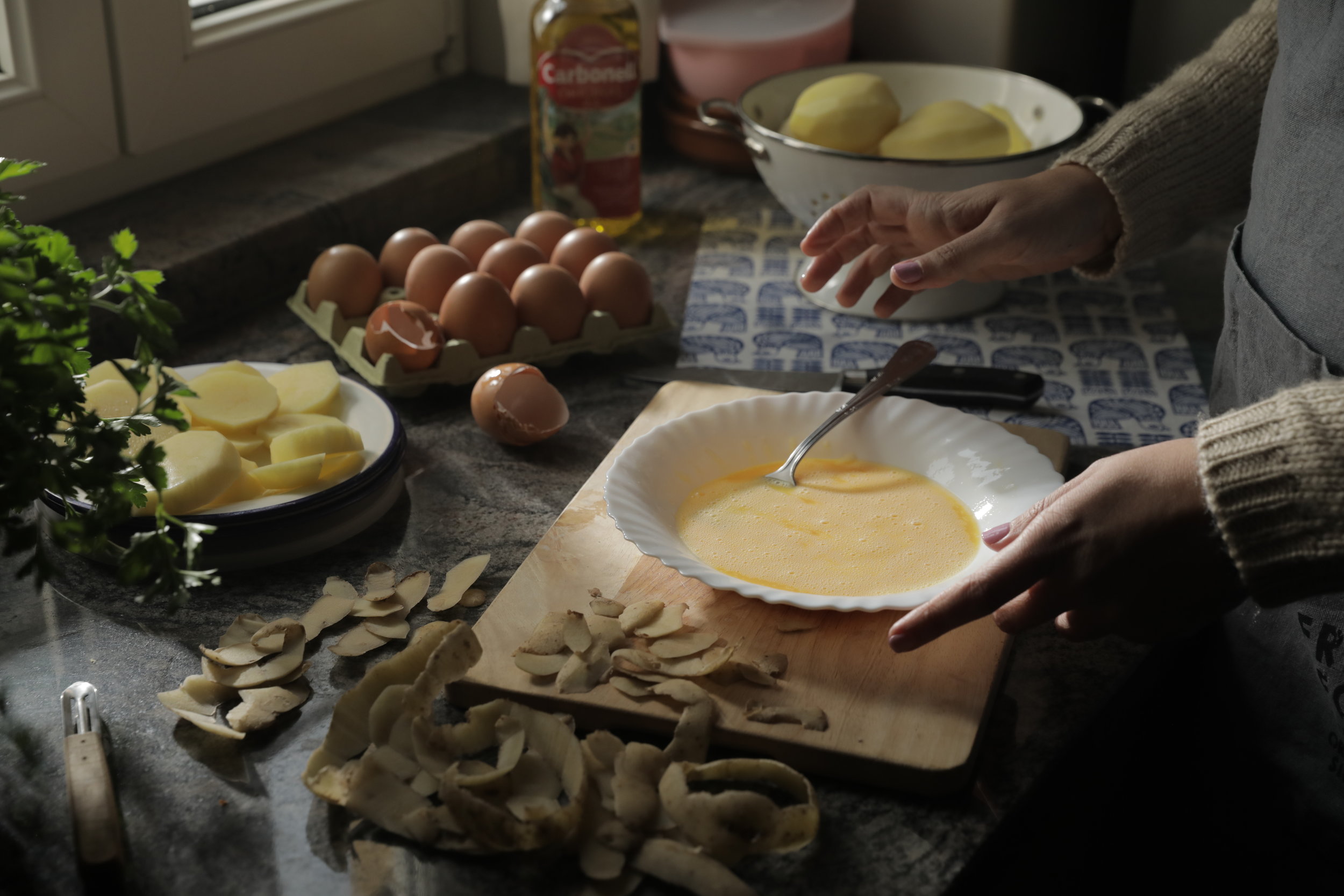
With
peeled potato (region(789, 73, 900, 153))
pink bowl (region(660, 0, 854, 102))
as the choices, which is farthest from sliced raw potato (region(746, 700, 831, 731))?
pink bowl (region(660, 0, 854, 102))

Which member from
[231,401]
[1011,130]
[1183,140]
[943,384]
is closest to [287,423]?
[231,401]

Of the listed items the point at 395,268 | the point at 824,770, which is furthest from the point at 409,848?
the point at 395,268

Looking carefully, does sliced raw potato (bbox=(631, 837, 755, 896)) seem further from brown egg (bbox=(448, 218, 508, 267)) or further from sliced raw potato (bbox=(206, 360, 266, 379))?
brown egg (bbox=(448, 218, 508, 267))

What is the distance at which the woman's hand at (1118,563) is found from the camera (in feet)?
2.16

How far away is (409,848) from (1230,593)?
0.49 metres

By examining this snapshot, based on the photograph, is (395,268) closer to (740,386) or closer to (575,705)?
(740,386)

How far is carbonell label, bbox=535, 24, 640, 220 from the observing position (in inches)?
53.6

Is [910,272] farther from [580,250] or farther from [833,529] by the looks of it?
[580,250]

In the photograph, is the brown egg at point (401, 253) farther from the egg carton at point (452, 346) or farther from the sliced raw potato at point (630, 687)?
the sliced raw potato at point (630, 687)

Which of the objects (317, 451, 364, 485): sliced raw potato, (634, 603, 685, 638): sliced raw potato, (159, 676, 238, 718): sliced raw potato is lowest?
(159, 676, 238, 718): sliced raw potato

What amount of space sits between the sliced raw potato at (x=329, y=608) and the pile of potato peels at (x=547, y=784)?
0.10m

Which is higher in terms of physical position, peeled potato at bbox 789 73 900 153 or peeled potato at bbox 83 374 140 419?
peeled potato at bbox 789 73 900 153

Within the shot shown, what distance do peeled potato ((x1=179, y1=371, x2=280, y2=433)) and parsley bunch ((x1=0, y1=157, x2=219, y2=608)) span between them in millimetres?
297

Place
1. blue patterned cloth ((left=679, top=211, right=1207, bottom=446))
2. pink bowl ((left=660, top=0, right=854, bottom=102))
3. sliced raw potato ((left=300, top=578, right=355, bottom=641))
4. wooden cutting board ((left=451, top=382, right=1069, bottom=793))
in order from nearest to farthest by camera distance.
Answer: wooden cutting board ((left=451, top=382, right=1069, bottom=793)) → sliced raw potato ((left=300, top=578, right=355, bottom=641)) → blue patterned cloth ((left=679, top=211, right=1207, bottom=446)) → pink bowl ((left=660, top=0, right=854, bottom=102))
